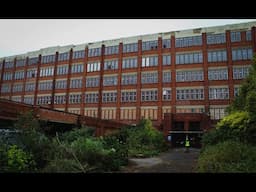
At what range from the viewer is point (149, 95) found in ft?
127

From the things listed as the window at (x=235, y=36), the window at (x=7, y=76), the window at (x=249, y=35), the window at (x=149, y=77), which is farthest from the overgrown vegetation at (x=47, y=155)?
the window at (x=7, y=76)

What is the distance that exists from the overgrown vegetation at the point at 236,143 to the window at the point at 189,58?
2217cm

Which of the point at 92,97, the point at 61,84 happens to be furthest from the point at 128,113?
the point at 61,84

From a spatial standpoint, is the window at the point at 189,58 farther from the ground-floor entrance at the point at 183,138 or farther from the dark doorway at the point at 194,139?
the dark doorway at the point at 194,139

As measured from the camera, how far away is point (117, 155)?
11664 mm

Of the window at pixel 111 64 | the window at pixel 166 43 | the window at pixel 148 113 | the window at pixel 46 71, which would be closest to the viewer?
the window at pixel 148 113

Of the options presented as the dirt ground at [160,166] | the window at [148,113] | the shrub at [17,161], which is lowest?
the dirt ground at [160,166]

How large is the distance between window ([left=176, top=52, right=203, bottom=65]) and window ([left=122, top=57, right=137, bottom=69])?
23.8 ft

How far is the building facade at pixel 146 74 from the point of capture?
35.7 meters

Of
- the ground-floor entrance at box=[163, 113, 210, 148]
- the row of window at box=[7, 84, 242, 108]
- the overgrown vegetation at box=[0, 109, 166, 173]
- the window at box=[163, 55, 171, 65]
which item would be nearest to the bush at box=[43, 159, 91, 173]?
the overgrown vegetation at box=[0, 109, 166, 173]

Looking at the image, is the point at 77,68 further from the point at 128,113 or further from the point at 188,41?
the point at 188,41
